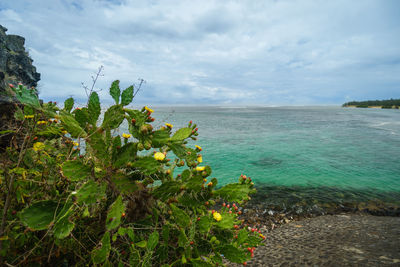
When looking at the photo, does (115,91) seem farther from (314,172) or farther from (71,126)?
(314,172)

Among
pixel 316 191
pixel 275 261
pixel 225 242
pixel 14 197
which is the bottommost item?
pixel 316 191

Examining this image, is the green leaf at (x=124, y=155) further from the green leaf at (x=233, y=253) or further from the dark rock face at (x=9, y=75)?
the green leaf at (x=233, y=253)

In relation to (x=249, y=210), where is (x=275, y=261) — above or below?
above

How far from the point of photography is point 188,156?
1.39 m

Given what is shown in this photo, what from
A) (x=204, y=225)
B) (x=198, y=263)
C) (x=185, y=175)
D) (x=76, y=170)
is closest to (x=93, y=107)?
(x=76, y=170)

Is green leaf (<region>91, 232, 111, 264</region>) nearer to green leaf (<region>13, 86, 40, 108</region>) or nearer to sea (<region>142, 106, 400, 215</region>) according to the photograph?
green leaf (<region>13, 86, 40, 108</region>)

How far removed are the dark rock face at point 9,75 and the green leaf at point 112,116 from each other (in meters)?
0.47

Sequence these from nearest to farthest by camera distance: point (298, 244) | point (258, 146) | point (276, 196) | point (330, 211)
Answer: point (298, 244)
point (330, 211)
point (276, 196)
point (258, 146)

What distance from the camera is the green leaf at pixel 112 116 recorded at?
3.84ft

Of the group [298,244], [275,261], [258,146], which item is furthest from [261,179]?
[258,146]

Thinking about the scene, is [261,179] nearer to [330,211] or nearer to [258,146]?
[330,211]

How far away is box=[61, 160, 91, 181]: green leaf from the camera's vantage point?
100 centimetres

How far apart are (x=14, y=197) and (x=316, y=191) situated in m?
9.25

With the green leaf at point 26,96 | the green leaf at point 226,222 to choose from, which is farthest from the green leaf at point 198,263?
the green leaf at point 26,96
